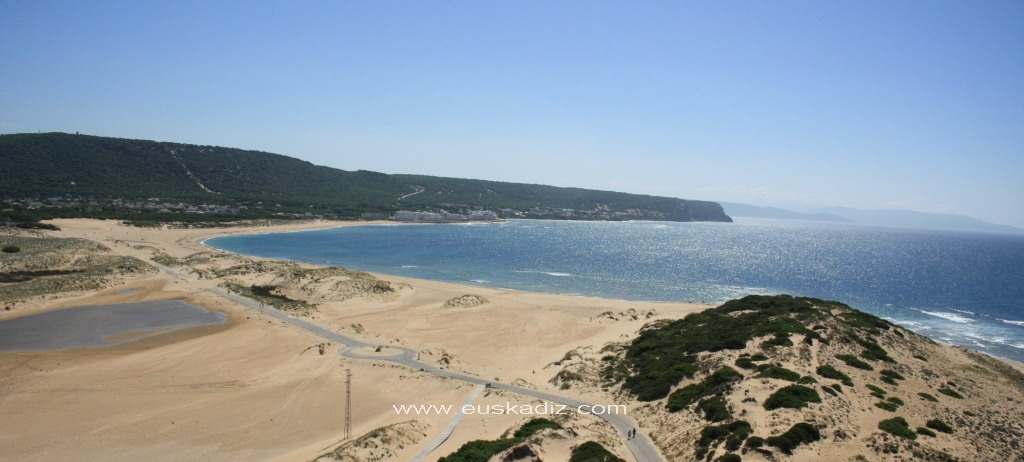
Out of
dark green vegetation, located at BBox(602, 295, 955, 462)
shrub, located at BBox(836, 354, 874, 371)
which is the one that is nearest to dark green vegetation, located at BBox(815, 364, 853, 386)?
dark green vegetation, located at BBox(602, 295, 955, 462)

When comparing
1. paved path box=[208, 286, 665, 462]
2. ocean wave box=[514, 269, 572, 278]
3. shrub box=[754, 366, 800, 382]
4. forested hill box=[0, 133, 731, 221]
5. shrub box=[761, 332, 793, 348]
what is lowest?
ocean wave box=[514, 269, 572, 278]

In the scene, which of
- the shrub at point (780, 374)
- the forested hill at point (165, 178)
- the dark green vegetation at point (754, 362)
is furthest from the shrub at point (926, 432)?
the forested hill at point (165, 178)

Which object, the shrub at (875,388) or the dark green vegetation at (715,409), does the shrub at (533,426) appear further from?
the shrub at (875,388)

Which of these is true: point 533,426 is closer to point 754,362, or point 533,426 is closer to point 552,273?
point 754,362

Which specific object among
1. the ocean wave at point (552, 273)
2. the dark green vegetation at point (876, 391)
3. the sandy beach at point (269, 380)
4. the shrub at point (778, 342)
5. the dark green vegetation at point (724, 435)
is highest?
the shrub at point (778, 342)

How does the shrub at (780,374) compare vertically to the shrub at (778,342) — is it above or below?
below

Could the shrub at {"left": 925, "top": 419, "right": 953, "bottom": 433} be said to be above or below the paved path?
above

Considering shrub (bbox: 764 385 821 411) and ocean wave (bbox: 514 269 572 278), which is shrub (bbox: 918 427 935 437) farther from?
ocean wave (bbox: 514 269 572 278)

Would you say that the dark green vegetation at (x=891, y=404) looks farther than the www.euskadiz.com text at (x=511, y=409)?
No
